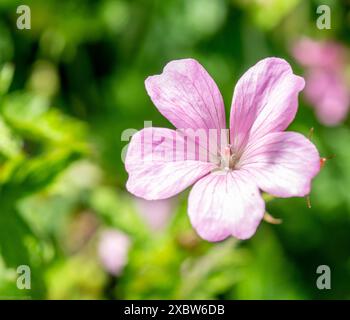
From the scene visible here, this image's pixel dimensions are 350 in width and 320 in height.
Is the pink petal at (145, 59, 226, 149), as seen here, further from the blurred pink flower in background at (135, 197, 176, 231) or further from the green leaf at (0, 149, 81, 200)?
the blurred pink flower in background at (135, 197, 176, 231)

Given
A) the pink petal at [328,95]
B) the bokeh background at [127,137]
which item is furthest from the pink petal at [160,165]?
the pink petal at [328,95]

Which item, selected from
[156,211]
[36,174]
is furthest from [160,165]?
[156,211]

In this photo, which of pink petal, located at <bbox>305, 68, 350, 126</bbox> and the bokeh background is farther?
pink petal, located at <bbox>305, 68, 350, 126</bbox>

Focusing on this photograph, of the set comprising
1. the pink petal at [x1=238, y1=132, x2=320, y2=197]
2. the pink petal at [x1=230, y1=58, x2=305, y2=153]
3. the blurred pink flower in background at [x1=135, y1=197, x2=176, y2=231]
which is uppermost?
the pink petal at [x1=230, y1=58, x2=305, y2=153]

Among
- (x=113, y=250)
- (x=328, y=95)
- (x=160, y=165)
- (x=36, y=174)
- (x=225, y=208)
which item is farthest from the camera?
(x=328, y=95)

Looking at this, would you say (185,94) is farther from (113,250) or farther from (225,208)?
(113,250)

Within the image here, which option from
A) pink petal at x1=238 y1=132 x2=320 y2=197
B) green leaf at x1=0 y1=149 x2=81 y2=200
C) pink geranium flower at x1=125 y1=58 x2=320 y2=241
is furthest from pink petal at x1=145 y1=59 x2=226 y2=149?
green leaf at x1=0 y1=149 x2=81 y2=200

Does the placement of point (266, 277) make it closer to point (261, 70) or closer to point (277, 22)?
point (277, 22)
